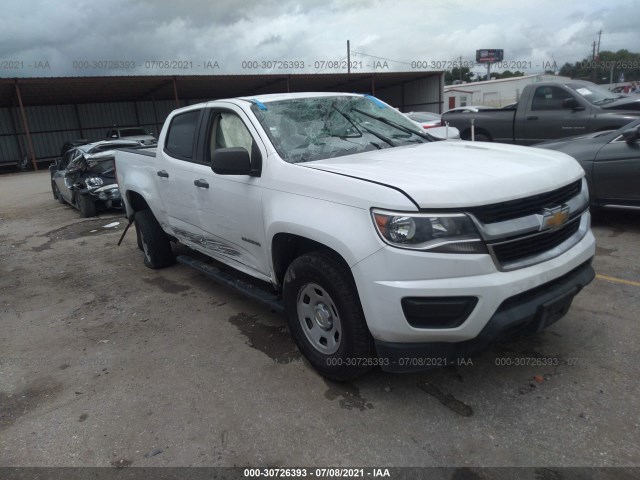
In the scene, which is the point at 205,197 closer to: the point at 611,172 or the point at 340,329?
the point at 340,329

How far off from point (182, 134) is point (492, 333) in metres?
3.51

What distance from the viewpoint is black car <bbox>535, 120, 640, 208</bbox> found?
5531mm

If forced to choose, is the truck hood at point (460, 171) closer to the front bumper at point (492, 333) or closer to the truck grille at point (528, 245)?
the truck grille at point (528, 245)

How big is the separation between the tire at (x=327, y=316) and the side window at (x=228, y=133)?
1.15 metres

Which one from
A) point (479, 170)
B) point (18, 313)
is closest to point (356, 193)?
point (479, 170)

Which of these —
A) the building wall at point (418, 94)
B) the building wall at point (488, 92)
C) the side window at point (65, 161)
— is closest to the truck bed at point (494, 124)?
the side window at point (65, 161)

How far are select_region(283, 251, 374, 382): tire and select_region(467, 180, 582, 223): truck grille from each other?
0.81m

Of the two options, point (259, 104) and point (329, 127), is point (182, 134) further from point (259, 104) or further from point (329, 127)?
point (329, 127)

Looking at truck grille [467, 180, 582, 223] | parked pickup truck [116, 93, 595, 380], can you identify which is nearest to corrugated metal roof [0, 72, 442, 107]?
parked pickup truck [116, 93, 595, 380]

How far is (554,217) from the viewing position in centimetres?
277

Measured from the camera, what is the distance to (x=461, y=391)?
3.00 metres

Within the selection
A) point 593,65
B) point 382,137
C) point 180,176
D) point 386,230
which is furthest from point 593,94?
point 593,65

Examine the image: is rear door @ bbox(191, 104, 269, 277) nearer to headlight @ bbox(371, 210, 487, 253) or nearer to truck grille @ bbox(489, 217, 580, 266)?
headlight @ bbox(371, 210, 487, 253)

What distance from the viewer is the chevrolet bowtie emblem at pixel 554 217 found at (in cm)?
272
